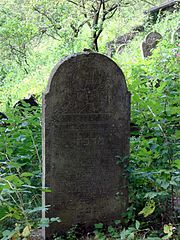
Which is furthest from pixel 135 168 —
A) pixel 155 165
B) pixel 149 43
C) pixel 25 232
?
pixel 149 43

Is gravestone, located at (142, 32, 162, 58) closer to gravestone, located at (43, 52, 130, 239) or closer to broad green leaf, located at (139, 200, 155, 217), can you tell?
gravestone, located at (43, 52, 130, 239)

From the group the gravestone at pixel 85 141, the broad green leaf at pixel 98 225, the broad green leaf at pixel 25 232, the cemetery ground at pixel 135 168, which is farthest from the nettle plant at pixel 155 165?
the broad green leaf at pixel 25 232

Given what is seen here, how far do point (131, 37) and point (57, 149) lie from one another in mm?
12091

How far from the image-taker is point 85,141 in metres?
2.98

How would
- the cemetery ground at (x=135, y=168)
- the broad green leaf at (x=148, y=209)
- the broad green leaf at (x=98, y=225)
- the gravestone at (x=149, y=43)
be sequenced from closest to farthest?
1. the cemetery ground at (x=135, y=168)
2. the broad green leaf at (x=148, y=209)
3. the broad green leaf at (x=98, y=225)
4. the gravestone at (x=149, y=43)

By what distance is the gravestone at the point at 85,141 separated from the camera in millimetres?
2855

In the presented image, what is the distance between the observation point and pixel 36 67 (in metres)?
14.9

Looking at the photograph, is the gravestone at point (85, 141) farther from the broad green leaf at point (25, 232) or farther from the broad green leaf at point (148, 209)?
the broad green leaf at point (25, 232)

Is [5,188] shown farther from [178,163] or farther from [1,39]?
[1,39]

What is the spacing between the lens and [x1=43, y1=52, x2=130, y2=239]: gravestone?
2855mm

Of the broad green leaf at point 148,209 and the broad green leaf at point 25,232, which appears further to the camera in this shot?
the broad green leaf at point 148,209

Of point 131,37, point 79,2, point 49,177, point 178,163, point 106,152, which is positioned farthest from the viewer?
point 131,37

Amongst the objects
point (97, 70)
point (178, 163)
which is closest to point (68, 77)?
point (97, 70)

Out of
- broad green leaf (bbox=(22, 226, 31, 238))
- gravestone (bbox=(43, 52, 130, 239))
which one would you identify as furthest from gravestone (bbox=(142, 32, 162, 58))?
broad green leaf (bbox=(22, 226, 31, 238))
